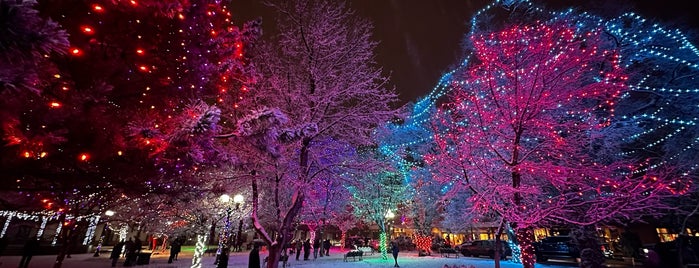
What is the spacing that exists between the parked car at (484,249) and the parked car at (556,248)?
140 inches

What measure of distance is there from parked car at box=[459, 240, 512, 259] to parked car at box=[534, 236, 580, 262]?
140 inches

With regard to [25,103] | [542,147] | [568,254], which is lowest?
[568,254]

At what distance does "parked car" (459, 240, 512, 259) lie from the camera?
84.8ft

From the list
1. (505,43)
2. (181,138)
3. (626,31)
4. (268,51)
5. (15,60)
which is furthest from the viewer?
(626,31)

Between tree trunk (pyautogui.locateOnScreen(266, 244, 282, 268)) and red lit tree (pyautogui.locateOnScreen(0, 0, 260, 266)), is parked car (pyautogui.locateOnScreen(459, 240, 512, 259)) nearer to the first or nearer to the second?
tree trunk (pyautogui.locateOnScreen(266, 244, 282, 268))

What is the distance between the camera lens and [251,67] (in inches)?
370

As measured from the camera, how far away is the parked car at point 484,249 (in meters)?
25.8

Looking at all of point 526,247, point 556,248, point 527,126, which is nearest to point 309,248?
point 556,248

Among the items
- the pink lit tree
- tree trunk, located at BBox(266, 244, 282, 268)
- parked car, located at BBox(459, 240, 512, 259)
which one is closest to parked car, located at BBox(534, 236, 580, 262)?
parked car, located at BBox(459, 240, 512, 259)

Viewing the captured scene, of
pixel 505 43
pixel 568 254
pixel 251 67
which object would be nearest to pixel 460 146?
pixel 505 43

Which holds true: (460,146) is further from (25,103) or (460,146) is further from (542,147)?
(25,103)

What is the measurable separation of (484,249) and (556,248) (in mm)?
6591

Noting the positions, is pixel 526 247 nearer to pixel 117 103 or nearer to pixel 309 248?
pixel 117 103

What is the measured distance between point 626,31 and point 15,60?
62.8 feet
